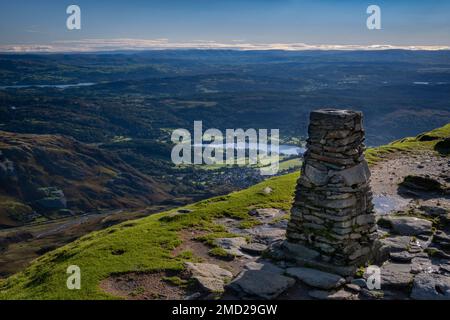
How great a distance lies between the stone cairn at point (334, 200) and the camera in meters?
19.0

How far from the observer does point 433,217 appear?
26812mm

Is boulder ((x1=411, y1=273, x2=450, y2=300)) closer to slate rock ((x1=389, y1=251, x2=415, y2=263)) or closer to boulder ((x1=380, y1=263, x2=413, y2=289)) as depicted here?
boulder ((x1=380, y1=263, x2=413, y2=289))

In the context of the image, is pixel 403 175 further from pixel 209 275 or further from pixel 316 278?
pixel 209 275

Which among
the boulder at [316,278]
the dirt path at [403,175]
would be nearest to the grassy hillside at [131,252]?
the boulder at [316,278]

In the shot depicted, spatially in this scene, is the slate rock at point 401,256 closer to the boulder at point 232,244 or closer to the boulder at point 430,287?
the boulder at point 430,287

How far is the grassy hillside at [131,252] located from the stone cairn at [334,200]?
5909 millimetres

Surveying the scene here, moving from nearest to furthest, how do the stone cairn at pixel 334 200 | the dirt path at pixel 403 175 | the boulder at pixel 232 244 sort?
the stone cairn at pixel 334 200 → the boulder at pixel 232 244 → the dirt path at pixel 403 175

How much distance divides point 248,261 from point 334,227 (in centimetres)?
462

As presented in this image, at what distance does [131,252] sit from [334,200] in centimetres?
1029

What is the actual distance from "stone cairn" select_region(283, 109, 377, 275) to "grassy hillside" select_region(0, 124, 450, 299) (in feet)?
19.4

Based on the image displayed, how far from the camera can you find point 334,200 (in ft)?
62.6

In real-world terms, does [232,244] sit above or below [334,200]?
below

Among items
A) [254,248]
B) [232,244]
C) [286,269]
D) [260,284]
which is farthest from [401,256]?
[232,244]
